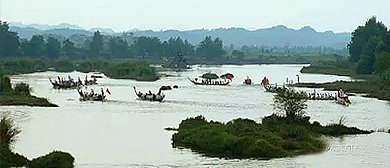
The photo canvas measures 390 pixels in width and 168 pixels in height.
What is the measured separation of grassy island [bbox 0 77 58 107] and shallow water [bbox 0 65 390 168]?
5.03 feet

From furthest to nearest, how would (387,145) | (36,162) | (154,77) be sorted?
(154,77)
(387,145)
(36,162)

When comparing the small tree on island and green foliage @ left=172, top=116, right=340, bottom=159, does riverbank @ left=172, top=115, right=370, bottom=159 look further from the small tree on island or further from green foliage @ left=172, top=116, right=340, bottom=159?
the small tree on island

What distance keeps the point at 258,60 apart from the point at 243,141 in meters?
120

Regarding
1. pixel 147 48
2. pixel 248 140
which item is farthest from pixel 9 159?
pixel 147 48

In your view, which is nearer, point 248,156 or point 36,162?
point 36,162

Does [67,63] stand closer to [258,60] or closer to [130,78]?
[130,78]

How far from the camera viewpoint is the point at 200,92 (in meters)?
62.9

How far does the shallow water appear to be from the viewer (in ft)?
83.0

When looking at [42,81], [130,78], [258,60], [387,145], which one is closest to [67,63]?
[130,78]

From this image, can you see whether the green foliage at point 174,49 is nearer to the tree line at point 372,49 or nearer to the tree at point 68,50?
the tree at point 68,50

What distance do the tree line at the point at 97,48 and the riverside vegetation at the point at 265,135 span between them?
Answer: 266 feet

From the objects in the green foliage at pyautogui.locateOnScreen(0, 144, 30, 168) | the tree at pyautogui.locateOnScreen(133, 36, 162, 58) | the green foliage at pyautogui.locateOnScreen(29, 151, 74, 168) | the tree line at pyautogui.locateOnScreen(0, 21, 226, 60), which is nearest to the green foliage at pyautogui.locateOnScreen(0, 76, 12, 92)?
the green foliage at pyautogui.locateOnScreen(0, 144, 30, 168)

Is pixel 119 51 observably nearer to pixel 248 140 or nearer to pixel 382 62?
pixel 382 62

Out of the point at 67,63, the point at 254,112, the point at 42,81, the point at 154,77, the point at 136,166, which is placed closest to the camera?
the point at 136,166
